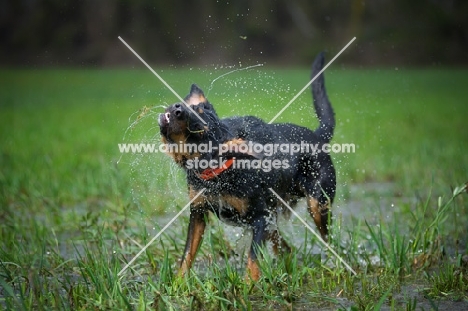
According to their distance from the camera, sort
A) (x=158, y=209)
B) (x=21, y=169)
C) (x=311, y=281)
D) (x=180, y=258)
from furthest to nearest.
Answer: (x=21, y=169) → (x=158, y=209) → (x=180, y=258) → (x=311, y=281)

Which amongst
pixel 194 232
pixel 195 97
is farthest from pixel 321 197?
pixel 195 97

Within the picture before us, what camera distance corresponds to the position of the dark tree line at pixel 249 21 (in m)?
23.5

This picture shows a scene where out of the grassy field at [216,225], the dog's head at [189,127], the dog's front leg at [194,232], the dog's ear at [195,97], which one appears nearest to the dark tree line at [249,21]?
the grassy field at [216,225]

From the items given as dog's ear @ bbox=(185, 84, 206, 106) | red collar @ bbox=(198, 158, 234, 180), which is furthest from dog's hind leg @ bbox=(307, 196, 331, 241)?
→ dog's ear @ bbox=(185, 84, 206, 106)

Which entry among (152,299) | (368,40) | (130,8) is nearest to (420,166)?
(152,299)

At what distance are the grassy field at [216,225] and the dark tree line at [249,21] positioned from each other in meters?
11.6

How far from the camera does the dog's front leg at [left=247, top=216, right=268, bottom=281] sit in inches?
160

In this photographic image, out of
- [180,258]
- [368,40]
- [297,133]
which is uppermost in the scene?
[368,40]

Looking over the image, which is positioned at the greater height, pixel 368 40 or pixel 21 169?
pixel 368 40

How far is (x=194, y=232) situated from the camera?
4387 mm

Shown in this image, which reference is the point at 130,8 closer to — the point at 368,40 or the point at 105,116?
the point at 368,40

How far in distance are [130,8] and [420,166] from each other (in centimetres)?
1873

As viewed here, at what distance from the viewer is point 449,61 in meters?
25.8

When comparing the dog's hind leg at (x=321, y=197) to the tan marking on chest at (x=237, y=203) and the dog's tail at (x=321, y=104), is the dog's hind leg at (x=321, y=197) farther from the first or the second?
the tan marking on chest at (x=237, y=203)
